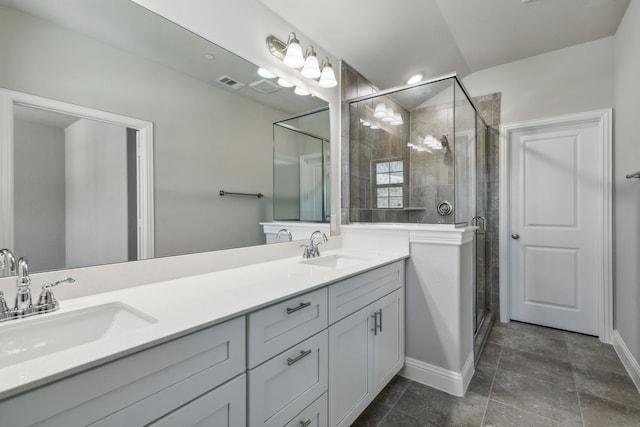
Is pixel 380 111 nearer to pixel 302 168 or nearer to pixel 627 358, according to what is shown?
pixel 302 168

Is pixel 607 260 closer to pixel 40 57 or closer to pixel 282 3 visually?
pixel 282 3

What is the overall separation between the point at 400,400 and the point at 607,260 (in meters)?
2.23

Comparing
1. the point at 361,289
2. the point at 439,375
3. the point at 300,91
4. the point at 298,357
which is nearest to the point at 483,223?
the point at 439,375

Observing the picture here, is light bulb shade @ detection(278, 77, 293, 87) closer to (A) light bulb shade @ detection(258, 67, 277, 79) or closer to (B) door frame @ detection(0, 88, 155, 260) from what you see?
(A) light bulb shade @ detection(258, 67, 277, 79)

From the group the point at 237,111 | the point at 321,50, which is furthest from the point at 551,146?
the point at 237,111

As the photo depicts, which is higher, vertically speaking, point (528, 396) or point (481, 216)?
point (481, 216)

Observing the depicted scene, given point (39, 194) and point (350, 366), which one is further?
point (350, 366)

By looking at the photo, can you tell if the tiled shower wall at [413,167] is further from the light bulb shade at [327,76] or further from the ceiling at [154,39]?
the ceiling at [154,39]

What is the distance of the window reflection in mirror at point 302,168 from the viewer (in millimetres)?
1873

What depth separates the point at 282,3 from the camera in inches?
71.4

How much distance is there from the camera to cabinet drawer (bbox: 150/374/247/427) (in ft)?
2.46

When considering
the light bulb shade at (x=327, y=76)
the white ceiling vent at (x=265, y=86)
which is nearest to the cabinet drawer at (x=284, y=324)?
the white ceiling vent at (x=265, y=86)

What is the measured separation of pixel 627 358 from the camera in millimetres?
2084

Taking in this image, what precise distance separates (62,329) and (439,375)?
194 centimetres
